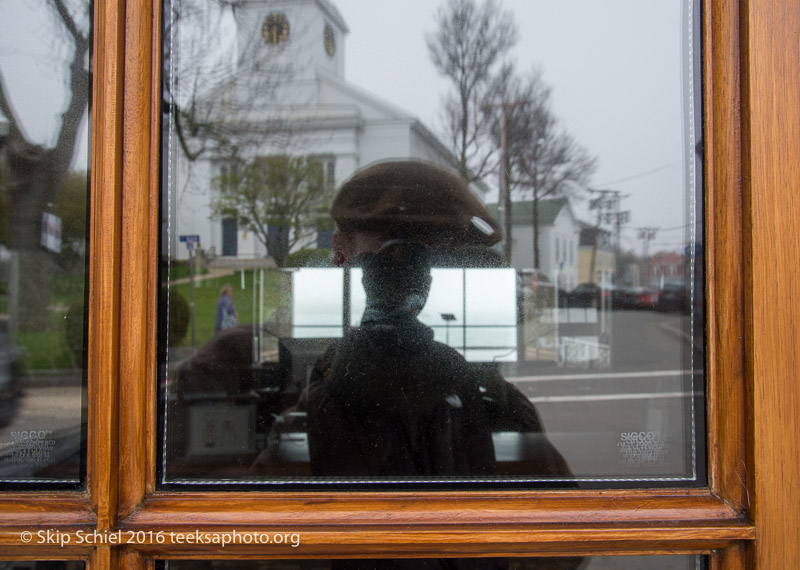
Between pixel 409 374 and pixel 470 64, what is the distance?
0.97 meters

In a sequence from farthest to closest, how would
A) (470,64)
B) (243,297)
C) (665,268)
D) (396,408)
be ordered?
(243,297) < (470,64) < (665,268) < (396,408)

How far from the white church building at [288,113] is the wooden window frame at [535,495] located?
85 cm

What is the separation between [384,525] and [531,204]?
1308 millimetres

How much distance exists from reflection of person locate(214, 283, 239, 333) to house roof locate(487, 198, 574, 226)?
38.9 inches

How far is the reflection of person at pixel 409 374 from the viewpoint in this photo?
40.1 inches

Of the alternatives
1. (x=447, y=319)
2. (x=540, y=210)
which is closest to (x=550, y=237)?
(x=540, y=210)

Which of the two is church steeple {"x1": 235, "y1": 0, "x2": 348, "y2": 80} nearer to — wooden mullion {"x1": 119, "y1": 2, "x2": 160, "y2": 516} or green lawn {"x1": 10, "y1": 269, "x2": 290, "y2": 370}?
green lawn {"x1": 10, "y1": 269, "x2": 290, "y2": 370}

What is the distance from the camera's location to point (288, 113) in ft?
6.37

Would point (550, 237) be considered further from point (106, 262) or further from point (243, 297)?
point (106, 262)

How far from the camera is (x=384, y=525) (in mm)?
740

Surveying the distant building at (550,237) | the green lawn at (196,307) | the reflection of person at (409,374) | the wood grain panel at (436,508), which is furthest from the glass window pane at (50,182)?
the distant building at (550,237)

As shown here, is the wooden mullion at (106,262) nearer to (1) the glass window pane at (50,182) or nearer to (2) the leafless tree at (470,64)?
(1) the glass window pane at (50,182)

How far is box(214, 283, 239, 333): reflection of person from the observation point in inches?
72.7

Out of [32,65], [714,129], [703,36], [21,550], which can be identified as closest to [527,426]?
[714,129]
